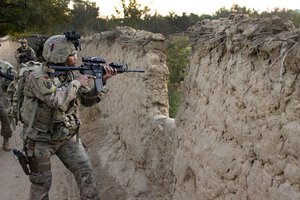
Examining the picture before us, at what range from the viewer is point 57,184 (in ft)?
18.9

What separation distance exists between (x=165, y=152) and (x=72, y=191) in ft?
5.19

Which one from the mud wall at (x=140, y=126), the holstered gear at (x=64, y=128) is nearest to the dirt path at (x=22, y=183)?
the mud wall at (x=140, y=126)

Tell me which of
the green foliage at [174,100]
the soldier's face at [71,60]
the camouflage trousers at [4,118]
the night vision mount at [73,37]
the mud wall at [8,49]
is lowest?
the mud wall at [8,49]

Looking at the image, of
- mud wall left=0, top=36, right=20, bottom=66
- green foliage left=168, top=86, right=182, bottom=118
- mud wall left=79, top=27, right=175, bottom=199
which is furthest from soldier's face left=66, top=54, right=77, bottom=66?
mud wall left=0, top=36, right=20, bottom=66

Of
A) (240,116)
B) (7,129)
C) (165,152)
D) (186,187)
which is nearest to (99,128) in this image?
(7,129)

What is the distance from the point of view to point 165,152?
4465 mm

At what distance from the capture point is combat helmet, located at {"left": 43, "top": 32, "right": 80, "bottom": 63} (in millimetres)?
3955

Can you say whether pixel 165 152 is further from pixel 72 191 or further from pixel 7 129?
pixel 7 129

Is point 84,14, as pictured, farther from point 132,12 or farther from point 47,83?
point 47,83

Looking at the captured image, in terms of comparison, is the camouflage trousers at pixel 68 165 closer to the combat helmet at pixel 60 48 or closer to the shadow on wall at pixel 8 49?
the combat helmet at pixel 60 48

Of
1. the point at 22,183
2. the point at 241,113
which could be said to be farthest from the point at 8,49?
the point at 241,113

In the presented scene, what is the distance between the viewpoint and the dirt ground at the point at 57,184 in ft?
17.3

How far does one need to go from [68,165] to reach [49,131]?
1.27ft

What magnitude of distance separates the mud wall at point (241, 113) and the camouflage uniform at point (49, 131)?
Answer: 2.99ft
